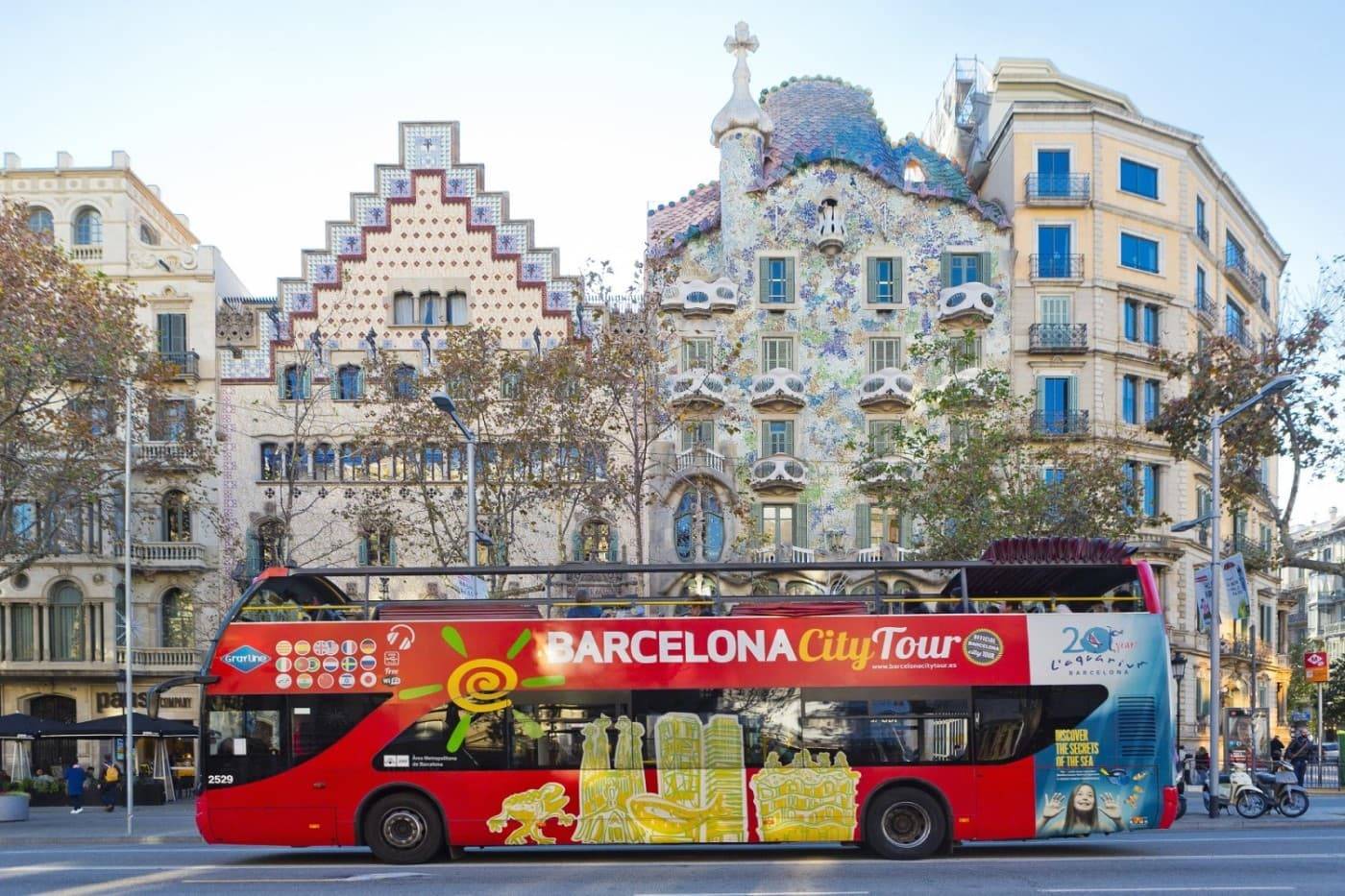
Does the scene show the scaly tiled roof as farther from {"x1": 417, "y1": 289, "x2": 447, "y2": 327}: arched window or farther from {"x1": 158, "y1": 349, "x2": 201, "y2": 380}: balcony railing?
{"x1": 158, "y1": 349, "x2": 201, "y2": 380}: balcony railing

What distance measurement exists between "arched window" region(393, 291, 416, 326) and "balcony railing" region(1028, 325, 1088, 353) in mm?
21037

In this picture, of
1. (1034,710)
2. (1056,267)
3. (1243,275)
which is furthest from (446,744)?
(1243,275)

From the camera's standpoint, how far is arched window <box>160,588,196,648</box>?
1679 inches

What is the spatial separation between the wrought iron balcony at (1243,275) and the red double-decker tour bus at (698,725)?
3729 cm

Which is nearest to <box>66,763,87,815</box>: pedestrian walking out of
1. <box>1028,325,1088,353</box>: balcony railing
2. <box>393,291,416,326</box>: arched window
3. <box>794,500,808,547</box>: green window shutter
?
<box>393,291,416,326</box>: arched window

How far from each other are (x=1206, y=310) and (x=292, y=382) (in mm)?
32939

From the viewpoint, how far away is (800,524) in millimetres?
43062

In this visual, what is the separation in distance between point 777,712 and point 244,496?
30.4 metres

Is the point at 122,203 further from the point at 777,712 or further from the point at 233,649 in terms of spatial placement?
the point at 777,712

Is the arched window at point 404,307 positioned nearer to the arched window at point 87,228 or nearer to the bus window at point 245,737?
the arched window at point 87,228

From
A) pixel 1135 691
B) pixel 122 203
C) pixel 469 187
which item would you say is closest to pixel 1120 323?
pixel 469 187

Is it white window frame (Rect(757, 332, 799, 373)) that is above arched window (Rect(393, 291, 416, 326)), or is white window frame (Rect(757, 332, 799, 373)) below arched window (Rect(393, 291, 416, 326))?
below

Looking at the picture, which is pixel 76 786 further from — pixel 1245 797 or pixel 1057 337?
pixel 1057 337

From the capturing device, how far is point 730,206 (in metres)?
44.4
